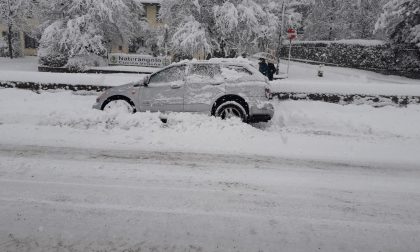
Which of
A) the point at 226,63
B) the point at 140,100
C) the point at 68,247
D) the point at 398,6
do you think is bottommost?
the point at 68,247

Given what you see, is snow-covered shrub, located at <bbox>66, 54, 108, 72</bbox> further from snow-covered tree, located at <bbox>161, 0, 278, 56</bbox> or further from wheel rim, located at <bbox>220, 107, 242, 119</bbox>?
wheel rim, located at <bbox>220, 107, 242, 119</bbox>

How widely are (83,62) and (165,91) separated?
17.2m

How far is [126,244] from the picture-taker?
12.9 ft

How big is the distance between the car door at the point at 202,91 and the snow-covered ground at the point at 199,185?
52 centimetres

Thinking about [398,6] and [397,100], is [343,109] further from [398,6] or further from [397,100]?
[398,6]

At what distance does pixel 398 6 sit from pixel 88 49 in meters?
21.8

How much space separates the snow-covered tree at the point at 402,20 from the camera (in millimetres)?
25406

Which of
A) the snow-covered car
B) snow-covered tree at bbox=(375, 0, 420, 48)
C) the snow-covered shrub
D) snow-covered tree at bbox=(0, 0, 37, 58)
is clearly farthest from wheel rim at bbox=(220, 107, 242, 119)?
snow-covered tree at bbox=(0, 0, 37, 58)

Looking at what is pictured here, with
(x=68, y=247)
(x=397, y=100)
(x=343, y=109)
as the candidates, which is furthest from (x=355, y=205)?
(x=397, y=100)

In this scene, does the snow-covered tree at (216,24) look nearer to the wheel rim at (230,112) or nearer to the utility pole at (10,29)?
the wheel rim at (230,112)

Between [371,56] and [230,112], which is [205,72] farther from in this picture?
[371,56]

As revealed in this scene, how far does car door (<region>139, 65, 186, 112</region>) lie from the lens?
9594 millimetres

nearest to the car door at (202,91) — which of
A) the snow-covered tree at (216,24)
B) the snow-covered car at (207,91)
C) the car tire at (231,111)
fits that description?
the snow-covered car at (207,91)

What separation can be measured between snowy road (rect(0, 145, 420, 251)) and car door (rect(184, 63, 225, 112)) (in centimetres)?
268
